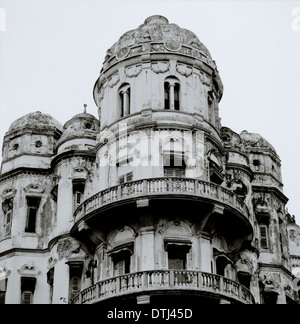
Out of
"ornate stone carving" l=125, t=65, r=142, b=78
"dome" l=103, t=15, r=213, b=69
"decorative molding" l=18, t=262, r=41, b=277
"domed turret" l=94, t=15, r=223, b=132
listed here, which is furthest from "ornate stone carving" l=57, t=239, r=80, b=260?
"dome" l=103, t=15, r=213, b=69

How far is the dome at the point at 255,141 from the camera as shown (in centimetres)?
4728

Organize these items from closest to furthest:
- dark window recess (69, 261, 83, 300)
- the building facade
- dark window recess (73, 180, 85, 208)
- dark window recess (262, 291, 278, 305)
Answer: the building facade, dark window recess (69, 261, 83, 300), dark window recess (73, 180, 85, 208), dark window recess (262, 291, 278, 305)

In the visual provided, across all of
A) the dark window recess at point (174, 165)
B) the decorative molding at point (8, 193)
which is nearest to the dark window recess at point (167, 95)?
the dark window recess at point (174, 165)

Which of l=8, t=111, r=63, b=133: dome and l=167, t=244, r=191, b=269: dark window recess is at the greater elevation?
l=8, t=111, r=63, b=133: dome

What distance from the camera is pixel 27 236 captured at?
1617 inches

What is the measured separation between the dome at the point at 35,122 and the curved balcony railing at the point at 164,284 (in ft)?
41.7

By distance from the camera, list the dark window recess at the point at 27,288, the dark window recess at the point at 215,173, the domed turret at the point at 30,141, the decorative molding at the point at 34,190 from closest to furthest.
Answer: the dark window recess at the point at 215,173 → the dark window recess at the point at 27,288 → the decorative molding at the point at 34,190 → the domed turret at the point at 30,141

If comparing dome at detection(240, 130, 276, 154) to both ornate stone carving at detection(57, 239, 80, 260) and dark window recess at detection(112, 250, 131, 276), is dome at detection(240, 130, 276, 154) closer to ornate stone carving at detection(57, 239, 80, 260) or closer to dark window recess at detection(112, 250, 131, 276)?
ornate stone carving at detection(57, 239, 80, 260)

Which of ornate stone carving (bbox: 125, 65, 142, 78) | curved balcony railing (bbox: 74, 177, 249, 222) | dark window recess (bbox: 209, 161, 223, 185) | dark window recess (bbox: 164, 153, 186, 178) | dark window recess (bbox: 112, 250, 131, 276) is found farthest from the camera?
ornate stone carving (bbox: 125, 65, 142, 78)

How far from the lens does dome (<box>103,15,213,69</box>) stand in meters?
41.0

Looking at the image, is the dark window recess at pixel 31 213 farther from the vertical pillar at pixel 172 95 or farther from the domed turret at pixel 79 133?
the vertical pillar at pixel 172 95

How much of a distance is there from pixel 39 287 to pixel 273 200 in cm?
1401

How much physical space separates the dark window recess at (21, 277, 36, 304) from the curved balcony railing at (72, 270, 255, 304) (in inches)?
230

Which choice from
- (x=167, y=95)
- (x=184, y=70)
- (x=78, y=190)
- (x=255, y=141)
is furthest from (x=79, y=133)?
(x=255, y=141)
